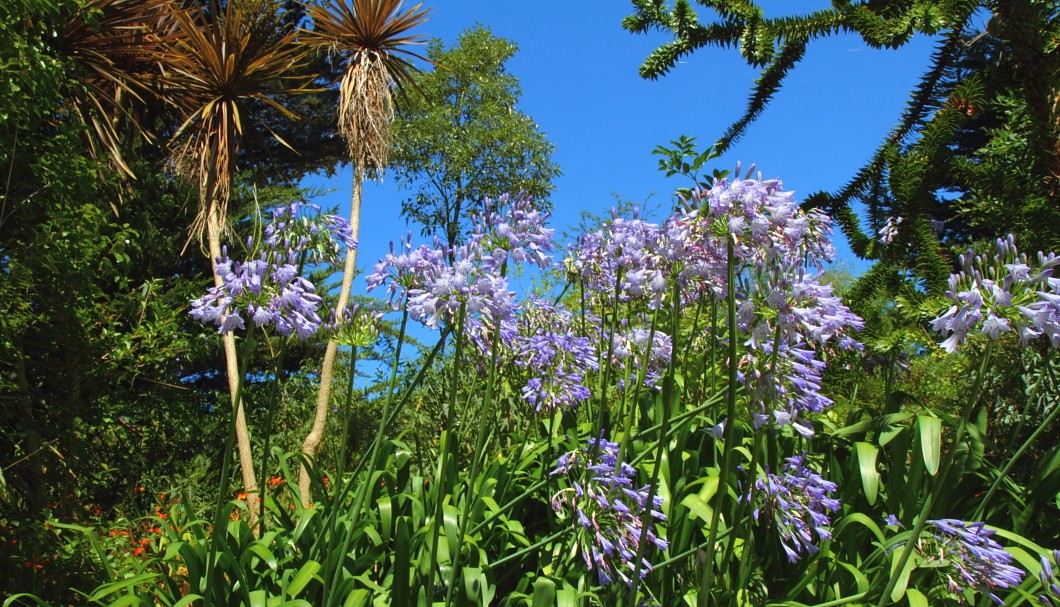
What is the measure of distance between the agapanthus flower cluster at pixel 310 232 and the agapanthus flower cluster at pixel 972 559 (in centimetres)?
184

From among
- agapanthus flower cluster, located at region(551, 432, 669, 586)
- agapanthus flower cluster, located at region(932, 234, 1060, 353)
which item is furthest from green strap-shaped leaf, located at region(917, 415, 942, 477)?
agapanthus flower cluster, located at region(551, 432, 669, 586)

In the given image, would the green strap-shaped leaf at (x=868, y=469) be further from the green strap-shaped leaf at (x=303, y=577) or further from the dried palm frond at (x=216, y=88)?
the dried palm frond at (x=216, y=88)

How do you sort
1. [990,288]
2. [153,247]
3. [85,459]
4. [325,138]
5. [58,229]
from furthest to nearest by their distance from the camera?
[325,138] < [153,247] < [85,459] < [58,229] < [990,288]

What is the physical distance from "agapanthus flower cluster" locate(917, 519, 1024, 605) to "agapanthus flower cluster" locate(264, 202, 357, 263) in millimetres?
1839

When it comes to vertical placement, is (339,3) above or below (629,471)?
above

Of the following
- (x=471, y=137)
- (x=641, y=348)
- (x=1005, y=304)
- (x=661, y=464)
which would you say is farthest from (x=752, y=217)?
(x=471, y=137)

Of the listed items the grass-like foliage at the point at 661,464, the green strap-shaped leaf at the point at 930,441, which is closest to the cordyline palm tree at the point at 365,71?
the grass-like foliage at the point at 661,464

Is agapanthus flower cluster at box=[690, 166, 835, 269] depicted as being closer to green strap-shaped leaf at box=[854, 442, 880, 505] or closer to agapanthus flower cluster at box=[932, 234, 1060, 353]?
agapanthus flower cluster at box=[932, 234, 1060, 353]

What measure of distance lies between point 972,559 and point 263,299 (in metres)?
1.93

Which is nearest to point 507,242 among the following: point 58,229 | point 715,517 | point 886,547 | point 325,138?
point 715,517

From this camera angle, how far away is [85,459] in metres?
4.77

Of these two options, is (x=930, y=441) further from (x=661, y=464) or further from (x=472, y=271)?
(x=472, y=271)

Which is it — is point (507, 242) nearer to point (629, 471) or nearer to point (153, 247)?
point (629, 471)

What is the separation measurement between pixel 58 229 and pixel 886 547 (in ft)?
14.0
